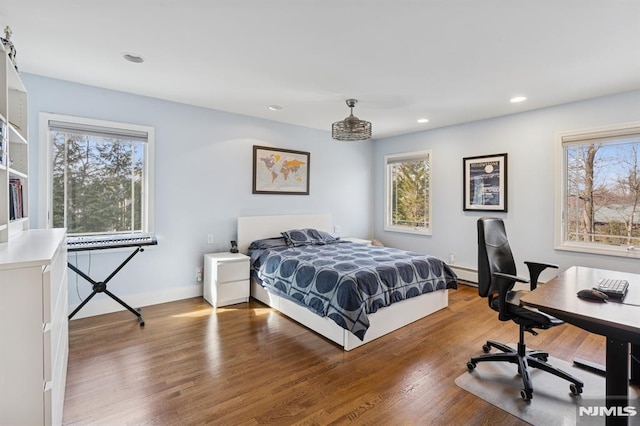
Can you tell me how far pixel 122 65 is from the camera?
2.82 metres

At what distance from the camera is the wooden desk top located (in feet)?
4.47

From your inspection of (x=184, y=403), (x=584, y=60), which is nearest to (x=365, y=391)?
(x=184, y=403)

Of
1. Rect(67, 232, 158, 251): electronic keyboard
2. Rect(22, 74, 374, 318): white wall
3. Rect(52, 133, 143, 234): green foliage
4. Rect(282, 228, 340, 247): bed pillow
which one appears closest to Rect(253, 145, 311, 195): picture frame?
Rect(22, 74, 374, 318): white wall

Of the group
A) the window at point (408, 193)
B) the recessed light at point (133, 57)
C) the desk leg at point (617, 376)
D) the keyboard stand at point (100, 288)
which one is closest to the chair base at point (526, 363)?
the desk leg at point (617, 376)

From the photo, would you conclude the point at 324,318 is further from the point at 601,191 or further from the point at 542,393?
the point at 601,191

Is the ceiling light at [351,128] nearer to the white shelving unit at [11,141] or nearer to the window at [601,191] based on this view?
the window at [601,191]

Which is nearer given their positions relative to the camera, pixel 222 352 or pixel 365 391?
pixel 365 391

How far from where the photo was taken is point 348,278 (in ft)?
9.07

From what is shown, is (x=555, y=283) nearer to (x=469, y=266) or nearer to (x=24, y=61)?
(x=469, y=266)

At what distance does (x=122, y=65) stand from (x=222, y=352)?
2.67 metres

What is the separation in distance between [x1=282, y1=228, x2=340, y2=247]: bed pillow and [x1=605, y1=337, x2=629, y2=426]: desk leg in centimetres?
325

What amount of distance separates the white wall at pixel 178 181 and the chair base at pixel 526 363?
3259mm

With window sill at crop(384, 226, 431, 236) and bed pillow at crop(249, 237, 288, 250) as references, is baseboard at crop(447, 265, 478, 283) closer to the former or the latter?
window sill at crop(384, 226, 431, 236)

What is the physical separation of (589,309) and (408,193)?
13.8 feet
